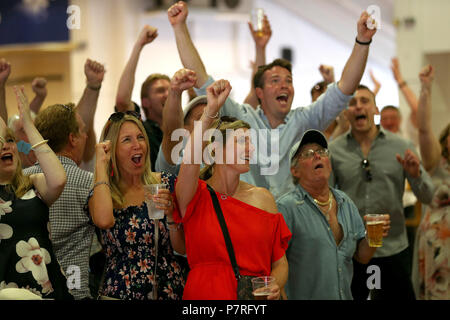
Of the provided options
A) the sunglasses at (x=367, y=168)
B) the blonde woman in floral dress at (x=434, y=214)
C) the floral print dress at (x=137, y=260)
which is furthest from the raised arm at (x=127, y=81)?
the blonde woman in floral dress at (x=434, y=214)

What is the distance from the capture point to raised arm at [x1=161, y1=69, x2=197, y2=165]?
284cm

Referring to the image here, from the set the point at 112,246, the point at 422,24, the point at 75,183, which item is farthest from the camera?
the point at 422,24

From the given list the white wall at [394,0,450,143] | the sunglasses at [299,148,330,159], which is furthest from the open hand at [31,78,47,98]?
the white wall at [394,0,450,143]

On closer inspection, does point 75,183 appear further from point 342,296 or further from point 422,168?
point 422,168

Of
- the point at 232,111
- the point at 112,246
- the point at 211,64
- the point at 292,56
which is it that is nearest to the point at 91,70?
the point at 232,111

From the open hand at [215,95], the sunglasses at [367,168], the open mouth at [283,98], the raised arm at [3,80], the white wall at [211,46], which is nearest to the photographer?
the open hand at [215,95]

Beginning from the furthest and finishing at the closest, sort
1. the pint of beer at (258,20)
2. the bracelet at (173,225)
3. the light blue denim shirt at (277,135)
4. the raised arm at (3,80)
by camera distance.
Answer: the pint of beer at (258,20)
the light blue denim shirt at (277,135)
the raised arm at (3,80)
the bracelet at (173,225)

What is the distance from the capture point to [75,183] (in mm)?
2910

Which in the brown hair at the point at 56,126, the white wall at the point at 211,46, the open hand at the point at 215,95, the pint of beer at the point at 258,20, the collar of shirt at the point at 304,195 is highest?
the white wall at the point at 211,46

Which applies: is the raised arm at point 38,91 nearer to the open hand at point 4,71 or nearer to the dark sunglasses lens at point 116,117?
the open hand at point 4,71

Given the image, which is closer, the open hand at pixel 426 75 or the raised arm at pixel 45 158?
the raised arm at pixel 45 158

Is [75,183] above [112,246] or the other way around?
above

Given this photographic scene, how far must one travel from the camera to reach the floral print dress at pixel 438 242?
3.96 meters
